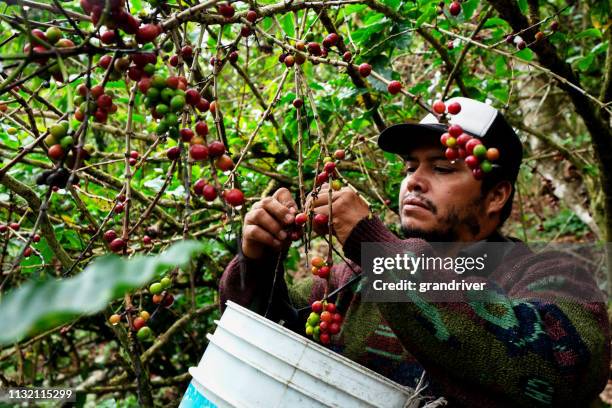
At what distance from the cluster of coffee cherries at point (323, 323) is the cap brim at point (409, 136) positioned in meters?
0.75

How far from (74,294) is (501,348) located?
112cm

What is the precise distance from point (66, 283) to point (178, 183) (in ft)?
6.30

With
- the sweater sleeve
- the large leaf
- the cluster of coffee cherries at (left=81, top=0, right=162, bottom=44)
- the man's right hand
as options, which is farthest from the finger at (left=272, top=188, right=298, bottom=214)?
the large leaf

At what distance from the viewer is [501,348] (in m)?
1.23

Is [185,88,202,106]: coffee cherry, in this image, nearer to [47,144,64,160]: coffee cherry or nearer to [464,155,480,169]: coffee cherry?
[47,144,64,160]: coffee cherry

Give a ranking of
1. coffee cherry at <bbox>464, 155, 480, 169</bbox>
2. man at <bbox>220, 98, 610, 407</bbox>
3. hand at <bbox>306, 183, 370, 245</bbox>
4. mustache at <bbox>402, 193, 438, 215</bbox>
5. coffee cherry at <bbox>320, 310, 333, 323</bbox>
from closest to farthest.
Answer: coffee cherry at <bbox>464, 155, 480, 169</bbox> → coffee cherry at <bbox>320, 310, 333, 323</bbox> → man at <bbox>220, 98, 610, 407</bbox> → hand at <bbox>306, 183, 370, 245</bbox> → mustache at <bbox>402, 193, 438, 215</bbox>

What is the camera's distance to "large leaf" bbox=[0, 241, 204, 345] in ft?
1.10

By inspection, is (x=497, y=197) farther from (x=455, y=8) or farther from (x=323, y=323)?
(x=323, y=323)

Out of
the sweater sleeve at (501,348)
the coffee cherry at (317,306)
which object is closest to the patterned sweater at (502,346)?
the sweater sleeve at (501,348)

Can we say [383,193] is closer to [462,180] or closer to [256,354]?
[462,180]

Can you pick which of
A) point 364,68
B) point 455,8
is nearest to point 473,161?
point 364,68

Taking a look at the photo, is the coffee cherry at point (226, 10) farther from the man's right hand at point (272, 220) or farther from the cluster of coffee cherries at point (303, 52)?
the man's right hand at point (272, 220)

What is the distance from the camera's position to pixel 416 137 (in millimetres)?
1722

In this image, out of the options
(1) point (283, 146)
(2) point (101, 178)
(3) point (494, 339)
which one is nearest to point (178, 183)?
(2) point (101, 178)
